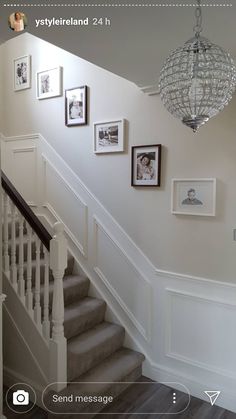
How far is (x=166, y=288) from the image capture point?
8.18 feet

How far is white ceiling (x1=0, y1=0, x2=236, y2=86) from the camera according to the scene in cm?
139

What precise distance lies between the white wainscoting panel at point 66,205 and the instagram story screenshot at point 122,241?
0.02 metres

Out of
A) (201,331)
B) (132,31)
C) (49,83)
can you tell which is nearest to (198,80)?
(132,31)

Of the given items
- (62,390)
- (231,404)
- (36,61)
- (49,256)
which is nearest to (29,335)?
(62,390)

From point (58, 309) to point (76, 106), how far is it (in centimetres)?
187

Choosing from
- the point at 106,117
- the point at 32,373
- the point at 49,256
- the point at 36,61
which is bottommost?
the point at 32,373

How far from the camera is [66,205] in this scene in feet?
A: 10.3

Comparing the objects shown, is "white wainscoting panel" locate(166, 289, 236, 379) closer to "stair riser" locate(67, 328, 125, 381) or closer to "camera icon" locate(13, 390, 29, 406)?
"stair riser" locate(67, 328, 125, 381)

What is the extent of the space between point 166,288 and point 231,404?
90 cm

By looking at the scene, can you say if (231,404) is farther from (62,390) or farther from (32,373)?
(32,373)

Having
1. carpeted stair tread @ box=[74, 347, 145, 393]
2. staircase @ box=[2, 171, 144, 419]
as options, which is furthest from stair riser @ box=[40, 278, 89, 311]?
carpeted stair tread @ box=[74, 347, 145, 393]

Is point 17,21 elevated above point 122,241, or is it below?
above

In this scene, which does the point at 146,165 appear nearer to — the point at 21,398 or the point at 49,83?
the point at 49,83

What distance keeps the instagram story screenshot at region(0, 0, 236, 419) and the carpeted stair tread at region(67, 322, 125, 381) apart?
1 cm
